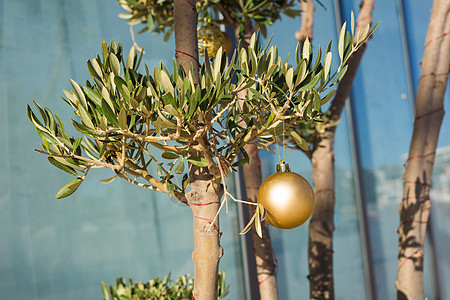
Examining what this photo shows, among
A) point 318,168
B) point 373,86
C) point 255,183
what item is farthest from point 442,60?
point 373,86

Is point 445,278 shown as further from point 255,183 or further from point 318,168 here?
point 255,183

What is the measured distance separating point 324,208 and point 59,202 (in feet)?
3.20

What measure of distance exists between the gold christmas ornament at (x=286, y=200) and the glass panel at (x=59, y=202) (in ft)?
3.80

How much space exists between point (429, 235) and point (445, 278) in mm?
313

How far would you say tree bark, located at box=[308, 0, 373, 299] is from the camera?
1.19 meters

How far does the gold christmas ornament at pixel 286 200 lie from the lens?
64 cm

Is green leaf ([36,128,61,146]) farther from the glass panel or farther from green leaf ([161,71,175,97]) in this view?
the glass panel

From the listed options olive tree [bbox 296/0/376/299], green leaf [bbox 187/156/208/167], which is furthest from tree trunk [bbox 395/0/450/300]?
green leaf [bbox 187/156/208/167]

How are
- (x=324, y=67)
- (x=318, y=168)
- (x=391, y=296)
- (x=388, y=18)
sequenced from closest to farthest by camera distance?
(x=324, y=67), (x=318, y=168), (x=391, y=296), (x=388, y=18)

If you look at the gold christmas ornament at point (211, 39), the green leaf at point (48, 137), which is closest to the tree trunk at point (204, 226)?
the green leaf at point (48, 137)

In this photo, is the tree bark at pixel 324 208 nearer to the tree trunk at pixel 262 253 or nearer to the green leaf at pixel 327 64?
the tree trunk at pixel 262 253

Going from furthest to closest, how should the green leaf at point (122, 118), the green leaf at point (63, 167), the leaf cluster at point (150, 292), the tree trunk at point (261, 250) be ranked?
1. the leaf cluster at point (150, 292)
2. the tree trunk at point (261, 250)
3. the green leaf at point (63, 167)
4. the green leaf at point (122, 118)

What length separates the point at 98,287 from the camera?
1633mm

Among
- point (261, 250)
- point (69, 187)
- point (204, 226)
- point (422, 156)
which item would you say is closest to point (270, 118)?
point (204, 226)
